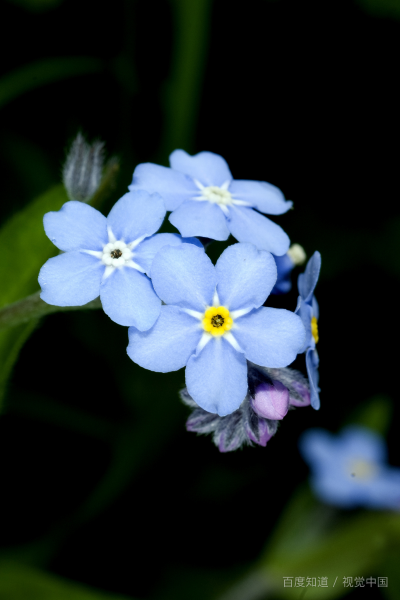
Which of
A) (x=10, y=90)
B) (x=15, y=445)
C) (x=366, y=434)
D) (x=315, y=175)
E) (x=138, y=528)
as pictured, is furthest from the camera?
(x=366, y=434)

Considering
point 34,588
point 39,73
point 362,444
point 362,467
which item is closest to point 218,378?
point 34,588

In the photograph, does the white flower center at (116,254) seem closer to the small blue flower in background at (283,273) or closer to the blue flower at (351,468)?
the small blue flower in background at (283,273)

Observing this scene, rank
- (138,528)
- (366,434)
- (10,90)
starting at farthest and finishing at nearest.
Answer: (366,434), (138,528), (10,90)

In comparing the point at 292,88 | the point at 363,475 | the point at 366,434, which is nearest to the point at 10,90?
the point at 292,88

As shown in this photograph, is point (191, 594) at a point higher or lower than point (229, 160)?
lower

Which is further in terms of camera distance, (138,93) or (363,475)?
(363,475)

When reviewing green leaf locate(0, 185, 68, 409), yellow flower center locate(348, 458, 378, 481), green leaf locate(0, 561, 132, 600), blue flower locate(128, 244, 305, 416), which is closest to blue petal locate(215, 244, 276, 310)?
blue flower locate(128, 244, 305, 416)

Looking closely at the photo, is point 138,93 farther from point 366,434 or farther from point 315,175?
point 366,434

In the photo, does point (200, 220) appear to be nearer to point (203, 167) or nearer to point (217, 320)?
point (217, 320)
